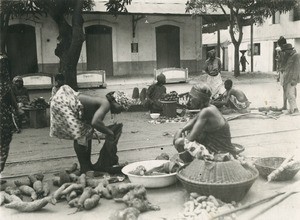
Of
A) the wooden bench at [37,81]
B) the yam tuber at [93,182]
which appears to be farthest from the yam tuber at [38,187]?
the wooden bench at [37,81]

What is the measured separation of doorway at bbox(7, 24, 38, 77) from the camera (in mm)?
18766

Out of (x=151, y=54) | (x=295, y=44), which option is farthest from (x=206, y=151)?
(x=295, y=44)

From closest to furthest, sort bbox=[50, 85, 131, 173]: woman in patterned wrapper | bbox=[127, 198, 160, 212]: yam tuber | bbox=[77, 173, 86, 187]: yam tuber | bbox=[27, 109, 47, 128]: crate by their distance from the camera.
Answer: bbox=[127, 198, 160, 212]: yam tuber < bbox=[77, 173, 86, 187]: yam tuber < bbox=[50, 85, 131, 173]: woman in patterned wrapper < bbox=[27, 109, 47, 128]: crate

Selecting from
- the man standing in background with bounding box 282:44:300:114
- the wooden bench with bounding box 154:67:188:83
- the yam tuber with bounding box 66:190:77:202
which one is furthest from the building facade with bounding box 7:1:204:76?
the yam tuber with bounding box 66:190:77:202

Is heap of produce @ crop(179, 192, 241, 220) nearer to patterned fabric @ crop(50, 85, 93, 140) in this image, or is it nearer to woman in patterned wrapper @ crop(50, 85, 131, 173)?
woman in patterned wrapper @ crop(50, 85, 131, 173)

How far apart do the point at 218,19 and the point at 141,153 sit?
1781 cm

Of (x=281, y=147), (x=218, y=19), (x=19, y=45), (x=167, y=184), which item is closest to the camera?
(x=167, y=184)

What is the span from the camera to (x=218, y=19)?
23016 millimetres

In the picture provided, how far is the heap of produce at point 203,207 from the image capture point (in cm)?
384

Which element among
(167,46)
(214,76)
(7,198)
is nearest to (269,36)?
(167,46)

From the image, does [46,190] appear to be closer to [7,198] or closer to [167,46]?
[7,198]

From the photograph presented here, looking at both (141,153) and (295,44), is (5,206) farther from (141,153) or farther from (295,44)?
(295,44)

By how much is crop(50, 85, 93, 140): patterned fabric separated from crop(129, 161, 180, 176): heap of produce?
0.95m

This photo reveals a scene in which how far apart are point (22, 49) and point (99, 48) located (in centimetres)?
371
